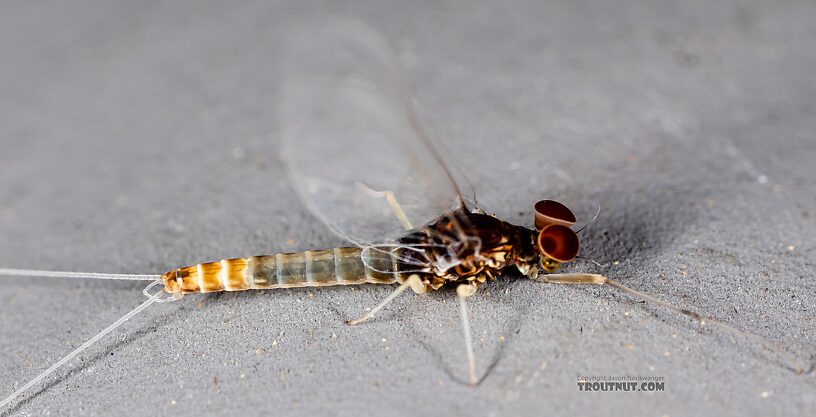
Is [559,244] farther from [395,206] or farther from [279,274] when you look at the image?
[279,274]

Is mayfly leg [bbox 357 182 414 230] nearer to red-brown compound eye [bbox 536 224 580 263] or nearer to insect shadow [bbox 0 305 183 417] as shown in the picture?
red-brown compound eye [bbox 536 224 580 263]

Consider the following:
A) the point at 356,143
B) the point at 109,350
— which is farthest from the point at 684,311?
the point at 109,350

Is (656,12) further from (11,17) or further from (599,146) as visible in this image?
(11,17)

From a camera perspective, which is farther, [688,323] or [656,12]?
[656,12]

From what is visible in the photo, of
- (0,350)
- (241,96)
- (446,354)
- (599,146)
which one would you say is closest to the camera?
(446,354)

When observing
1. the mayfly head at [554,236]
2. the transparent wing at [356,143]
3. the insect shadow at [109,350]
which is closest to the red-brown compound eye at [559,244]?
the mayfly head at [554,236]

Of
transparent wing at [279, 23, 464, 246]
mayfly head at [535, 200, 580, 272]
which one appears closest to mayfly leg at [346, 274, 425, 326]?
transparent wing at [279, 23, 464, 246]

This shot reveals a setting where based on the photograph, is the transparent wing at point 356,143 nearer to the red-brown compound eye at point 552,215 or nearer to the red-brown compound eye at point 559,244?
the red-brown compound eye at point 552,215

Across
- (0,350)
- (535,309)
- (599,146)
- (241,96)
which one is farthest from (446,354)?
(241,96)

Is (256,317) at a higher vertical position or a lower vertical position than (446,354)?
lower
